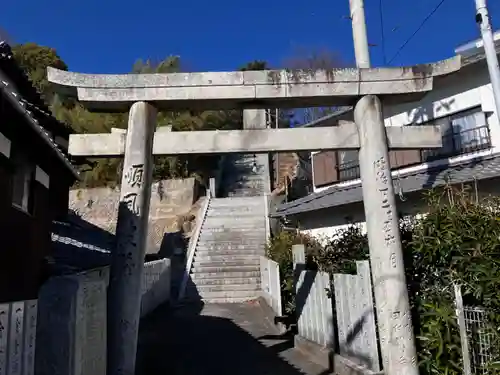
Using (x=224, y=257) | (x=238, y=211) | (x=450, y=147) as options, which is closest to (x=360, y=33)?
(x=450, y=147)

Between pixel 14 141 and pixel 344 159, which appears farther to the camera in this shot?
pixel 344 159

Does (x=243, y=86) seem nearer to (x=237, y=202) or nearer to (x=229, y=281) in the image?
(x=229, y=281)

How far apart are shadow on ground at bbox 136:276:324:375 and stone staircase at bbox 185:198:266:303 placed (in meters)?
2.57

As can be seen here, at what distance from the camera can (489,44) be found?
26.7ft

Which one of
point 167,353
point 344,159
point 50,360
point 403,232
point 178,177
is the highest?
point 178,177

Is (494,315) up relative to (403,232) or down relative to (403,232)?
down

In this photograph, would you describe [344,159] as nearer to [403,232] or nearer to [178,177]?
[403,232]

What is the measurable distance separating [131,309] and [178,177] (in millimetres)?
23145

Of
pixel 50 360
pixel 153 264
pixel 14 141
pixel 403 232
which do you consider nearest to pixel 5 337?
pixel 50 360

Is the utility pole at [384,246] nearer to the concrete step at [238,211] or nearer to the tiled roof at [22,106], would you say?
the tiled roof at [22,106]

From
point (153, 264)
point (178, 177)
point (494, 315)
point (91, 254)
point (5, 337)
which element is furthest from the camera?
point (178, 177)

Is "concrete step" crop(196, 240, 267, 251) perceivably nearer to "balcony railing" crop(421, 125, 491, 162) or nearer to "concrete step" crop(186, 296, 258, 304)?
"concrete step" crop(186, 296, 258, 304)

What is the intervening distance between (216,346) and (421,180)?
257 inches

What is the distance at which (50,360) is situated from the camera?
12.3ft
